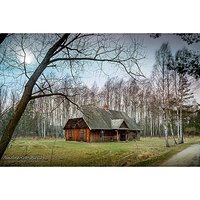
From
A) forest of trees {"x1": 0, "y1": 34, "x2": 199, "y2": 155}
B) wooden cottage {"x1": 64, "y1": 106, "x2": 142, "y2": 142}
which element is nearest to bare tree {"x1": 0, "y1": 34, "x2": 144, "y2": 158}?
forest of trees {"x1": 0, "y1": 34, "x2": 199, "y2": 155}

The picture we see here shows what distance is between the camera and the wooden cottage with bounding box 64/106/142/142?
15.9 feet

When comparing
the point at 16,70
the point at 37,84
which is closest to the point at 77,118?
the point at 37,84

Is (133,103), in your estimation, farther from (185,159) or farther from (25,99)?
(25,99)

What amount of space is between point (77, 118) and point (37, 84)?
2.24ft

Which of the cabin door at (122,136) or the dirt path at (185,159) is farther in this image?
the cabin door at (122,136)

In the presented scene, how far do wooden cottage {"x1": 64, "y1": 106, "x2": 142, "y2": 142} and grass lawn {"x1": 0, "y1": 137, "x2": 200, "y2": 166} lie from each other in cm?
10

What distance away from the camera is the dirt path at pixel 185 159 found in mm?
4711

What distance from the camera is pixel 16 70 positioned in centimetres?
481

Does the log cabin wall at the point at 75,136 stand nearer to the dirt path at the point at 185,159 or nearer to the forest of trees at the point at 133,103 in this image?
the forest of trees at the point at 133,103

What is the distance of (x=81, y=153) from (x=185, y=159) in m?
1.33

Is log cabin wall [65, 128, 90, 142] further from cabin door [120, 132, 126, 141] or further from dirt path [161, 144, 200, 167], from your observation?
dirt path [161, 144, 200, 167]

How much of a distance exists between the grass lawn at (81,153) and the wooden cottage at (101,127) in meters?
0.10

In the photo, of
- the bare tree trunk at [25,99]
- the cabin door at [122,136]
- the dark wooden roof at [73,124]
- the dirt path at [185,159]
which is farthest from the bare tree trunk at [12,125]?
the dirt path at [185,159]
